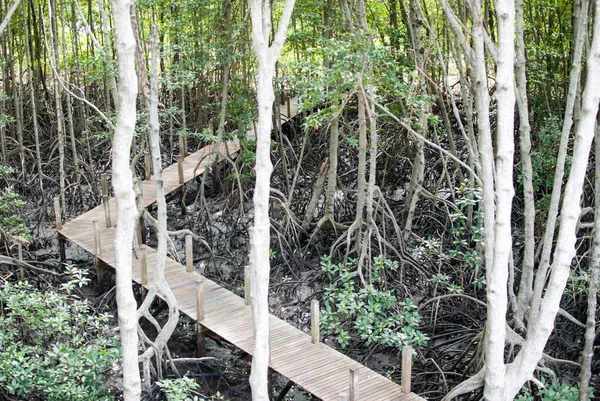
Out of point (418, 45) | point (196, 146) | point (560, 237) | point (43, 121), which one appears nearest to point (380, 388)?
point (560, 237)

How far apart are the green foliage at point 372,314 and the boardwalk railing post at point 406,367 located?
73 cm

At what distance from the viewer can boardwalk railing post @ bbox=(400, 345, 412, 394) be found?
6.70 meters

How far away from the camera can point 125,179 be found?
4.65m

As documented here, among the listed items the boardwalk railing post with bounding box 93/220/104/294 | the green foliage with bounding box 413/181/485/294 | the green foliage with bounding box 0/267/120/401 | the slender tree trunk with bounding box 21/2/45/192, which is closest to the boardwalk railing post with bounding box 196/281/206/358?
the green foliage with bounding box 0/267/120/401

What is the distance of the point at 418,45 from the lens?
29.5 feet

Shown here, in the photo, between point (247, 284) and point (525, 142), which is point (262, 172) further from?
point (247, 284)

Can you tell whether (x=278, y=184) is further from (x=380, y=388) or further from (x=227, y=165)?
(x=380, y=388)

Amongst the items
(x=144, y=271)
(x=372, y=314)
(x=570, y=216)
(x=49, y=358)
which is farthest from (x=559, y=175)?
Result: (x=144, y=271)

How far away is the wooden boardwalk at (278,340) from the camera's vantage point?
22.9 feet

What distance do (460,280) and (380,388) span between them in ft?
9.25

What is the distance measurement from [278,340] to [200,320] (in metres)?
0.98

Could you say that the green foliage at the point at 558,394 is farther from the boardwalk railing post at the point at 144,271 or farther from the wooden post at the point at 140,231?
the wooden post at the point at 140,231

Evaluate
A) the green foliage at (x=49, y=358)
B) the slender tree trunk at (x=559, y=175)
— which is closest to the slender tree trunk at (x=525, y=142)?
the slender tree trunk at (x=559, y=175)

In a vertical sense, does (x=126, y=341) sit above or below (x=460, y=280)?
above
